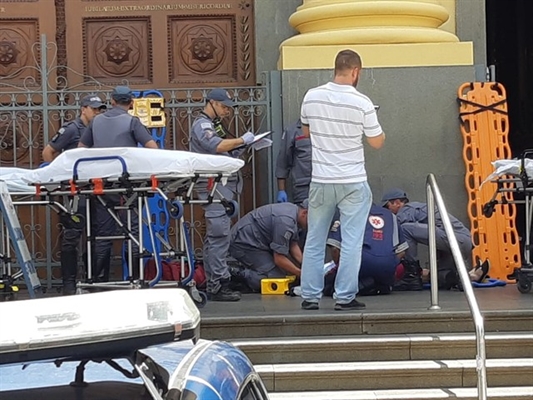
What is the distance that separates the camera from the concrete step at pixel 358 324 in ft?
25.0

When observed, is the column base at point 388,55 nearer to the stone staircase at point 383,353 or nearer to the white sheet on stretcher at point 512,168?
the white sheet on stretcher at point 512,168

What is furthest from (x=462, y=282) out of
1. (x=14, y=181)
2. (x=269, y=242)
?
(x=14, y=181)

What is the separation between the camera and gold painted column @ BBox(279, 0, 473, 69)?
10.7m

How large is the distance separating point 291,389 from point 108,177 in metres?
2.23

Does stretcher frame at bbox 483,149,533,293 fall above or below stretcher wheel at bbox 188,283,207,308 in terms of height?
above

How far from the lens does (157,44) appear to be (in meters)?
11.5

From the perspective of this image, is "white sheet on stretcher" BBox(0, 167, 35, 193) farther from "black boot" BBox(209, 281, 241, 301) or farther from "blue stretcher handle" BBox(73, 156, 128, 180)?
"black boot" BBox(209, 281, 241, 301)

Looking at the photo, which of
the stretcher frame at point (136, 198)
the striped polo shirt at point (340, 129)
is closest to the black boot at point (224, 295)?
the stretcher frame at point (136, 198)

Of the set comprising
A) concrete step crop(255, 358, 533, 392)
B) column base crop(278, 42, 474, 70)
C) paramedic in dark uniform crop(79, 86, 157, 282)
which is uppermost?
column base crop(278, 42, 474, 70)

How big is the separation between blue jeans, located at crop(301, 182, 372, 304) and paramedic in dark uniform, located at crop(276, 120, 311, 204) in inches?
76.4

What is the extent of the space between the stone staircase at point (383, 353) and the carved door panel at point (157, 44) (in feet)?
14.9

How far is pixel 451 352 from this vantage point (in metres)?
7.37

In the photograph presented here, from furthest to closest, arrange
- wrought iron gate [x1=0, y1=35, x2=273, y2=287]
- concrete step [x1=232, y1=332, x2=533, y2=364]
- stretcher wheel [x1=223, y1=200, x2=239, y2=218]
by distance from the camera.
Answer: wrought iron gate [x1=0, y1=35, x2=273, y2=287] < stretcher wheel [x1=223, y1=200, x2=239, y2=218] < concrete step [x1=232, y1=332, x2=533, y2=364]

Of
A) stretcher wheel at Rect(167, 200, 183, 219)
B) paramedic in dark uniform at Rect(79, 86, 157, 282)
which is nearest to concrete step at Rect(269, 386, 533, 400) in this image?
stretcher wheel at Rect(167, 200, 183, 219)
